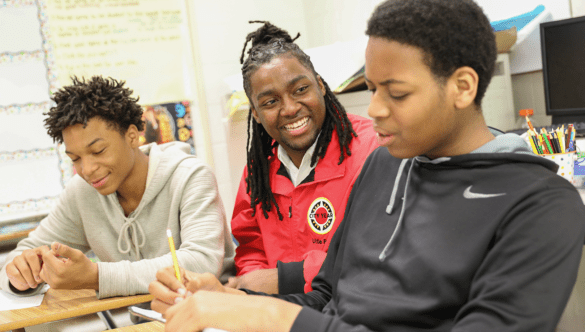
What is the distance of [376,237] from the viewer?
0.92 m

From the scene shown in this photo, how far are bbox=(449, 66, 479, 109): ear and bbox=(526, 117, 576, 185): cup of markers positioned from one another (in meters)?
0.75

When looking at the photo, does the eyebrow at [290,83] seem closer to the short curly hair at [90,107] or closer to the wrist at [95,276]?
the short curly hair at [90,107]

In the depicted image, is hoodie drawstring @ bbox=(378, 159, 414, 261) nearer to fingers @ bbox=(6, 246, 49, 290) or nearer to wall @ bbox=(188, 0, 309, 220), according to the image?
fingers @ bbox=(6, 246, 49, 290)

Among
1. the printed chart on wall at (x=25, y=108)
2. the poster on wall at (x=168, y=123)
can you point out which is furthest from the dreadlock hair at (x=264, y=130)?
the printed chart on wall at (x=25, y=108)

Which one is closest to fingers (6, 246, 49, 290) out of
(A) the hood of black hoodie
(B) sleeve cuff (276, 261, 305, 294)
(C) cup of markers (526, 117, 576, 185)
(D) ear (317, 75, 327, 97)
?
(B) sleeve cuff (276, 261, 305, 294)

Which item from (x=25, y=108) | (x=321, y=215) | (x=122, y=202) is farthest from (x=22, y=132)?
(x=321, y=215)

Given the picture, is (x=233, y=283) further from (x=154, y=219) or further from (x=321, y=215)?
(x=154, y=219)

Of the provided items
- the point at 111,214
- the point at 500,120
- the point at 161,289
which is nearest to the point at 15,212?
the point at 111,214

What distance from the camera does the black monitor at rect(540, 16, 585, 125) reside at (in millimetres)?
1874

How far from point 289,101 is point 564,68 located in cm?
117

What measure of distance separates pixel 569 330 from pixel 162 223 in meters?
1.18

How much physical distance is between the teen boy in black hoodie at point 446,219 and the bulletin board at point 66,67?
2.46 metres

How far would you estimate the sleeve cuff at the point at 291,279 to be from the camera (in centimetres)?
132

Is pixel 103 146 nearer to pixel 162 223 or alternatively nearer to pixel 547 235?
pixel 162 223
